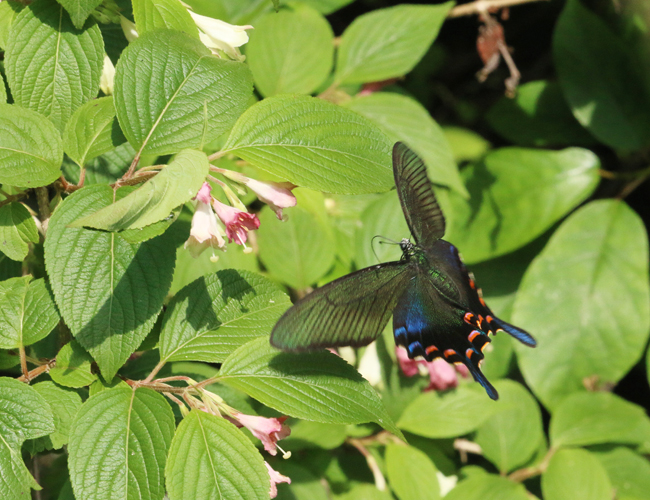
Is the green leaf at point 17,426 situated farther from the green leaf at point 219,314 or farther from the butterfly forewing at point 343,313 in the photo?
the butterfly forewing at point 343,313

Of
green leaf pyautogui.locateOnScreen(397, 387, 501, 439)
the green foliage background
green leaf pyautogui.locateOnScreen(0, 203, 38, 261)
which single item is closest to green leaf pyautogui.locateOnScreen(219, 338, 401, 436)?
the green foliage background

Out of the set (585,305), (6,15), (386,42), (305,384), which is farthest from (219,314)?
(585,305)

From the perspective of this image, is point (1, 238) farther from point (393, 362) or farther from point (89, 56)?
point (393, 362)

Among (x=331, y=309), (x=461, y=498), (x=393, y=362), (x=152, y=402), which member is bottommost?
(x=461, y=498)

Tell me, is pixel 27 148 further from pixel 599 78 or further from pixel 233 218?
pixel 599 78

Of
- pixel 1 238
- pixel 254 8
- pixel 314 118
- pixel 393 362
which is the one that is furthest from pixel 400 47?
pixel 1 238

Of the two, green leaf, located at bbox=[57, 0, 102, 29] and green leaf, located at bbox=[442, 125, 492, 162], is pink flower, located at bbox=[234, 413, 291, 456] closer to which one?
green leaf, located at bbox=[57, 0, 102, 29]
